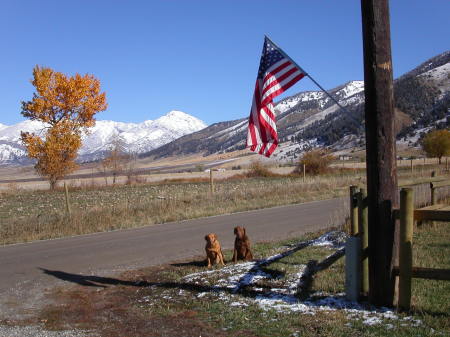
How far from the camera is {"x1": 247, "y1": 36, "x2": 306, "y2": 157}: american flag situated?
8.28 m

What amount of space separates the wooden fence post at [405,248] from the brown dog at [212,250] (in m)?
3.73

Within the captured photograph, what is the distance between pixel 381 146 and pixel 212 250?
12.8 feet

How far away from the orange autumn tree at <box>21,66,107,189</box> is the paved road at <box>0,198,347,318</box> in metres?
26.8

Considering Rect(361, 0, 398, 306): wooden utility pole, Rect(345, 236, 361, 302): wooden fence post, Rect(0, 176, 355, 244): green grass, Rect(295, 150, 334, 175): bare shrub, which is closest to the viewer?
Rect(361, 0, 398, 306): wooden utility pole

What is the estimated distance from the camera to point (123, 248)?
12008mm

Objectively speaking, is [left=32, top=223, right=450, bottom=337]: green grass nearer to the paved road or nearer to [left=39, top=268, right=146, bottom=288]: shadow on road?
[left=39, top=268, right=146, bottom=288]: shadow on road

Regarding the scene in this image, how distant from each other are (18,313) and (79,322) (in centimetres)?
125

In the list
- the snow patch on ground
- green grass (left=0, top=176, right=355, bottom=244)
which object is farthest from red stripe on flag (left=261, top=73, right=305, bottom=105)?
green grass (left=0, top=176, right=355, bottom=244)

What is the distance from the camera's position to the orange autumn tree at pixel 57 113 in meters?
39.9

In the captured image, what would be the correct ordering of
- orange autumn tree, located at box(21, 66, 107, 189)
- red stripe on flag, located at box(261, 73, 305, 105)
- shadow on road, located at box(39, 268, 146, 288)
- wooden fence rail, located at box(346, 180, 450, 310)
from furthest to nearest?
orange autumn tree, located at box(21, 66, 107, 189) → shadow on road, located at box(39, 268, 146, 288) → red stripe on flag, located at box(261, 73, 305, 105) → wooden fence rail, located at box(346, 180, 450, 310)

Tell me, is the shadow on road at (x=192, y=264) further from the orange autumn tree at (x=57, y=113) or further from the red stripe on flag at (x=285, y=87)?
the orange autumn tree at (x=57, y=113)

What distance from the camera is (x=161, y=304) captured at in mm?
6809

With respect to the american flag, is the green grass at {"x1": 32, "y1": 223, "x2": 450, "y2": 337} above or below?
below

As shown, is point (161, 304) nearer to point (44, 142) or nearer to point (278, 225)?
point (278, 225)
